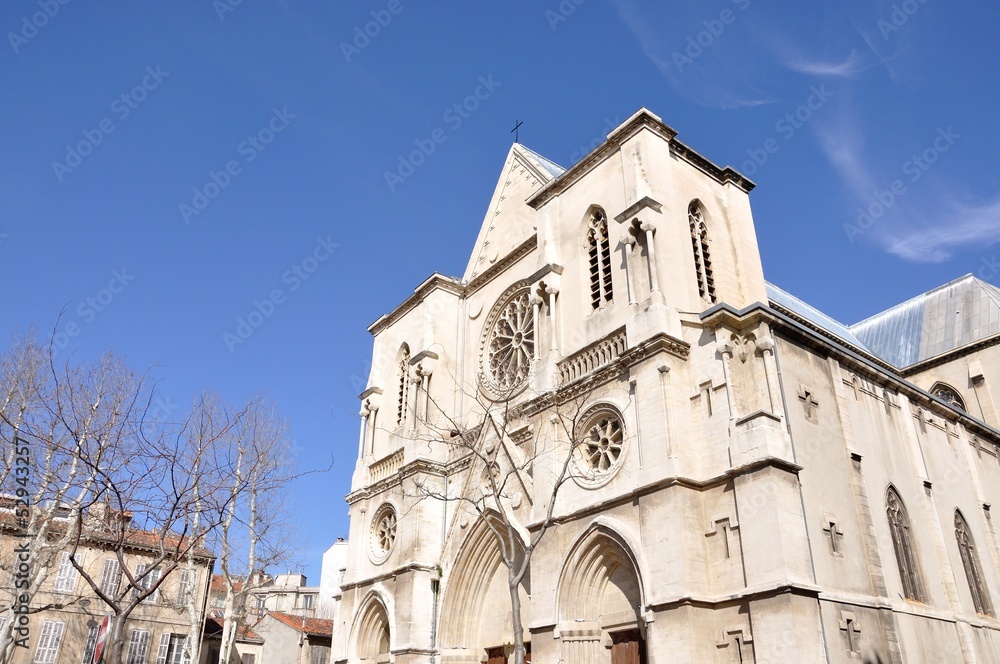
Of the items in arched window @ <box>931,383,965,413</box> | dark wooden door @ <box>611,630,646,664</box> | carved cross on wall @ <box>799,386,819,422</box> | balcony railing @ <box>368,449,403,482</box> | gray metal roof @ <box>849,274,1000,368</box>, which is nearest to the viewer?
dark wooden door @ <box>611,630,646,664</box>

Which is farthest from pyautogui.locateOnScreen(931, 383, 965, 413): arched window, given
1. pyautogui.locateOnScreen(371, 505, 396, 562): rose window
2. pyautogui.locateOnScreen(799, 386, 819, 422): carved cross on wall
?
pyautogui.locateOnScreen(371, 505, 396, 562): rose window

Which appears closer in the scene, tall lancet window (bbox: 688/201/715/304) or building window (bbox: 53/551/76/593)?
tall lancet window (bbox: 688/201/715/304)

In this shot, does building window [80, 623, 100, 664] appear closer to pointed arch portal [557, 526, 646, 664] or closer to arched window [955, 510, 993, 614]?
pointed arch portal [557, 526, 646, 664]

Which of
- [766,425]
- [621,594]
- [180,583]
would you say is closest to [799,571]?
[766,425]

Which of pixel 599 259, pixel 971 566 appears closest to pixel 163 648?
pixel 599 259

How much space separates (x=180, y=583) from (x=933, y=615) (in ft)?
103

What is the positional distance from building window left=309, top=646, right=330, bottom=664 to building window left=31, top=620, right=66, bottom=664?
33.6 feet

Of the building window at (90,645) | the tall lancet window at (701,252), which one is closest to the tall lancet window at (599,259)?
the tall lancet window at (701,252)

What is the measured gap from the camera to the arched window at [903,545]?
54.2 feet

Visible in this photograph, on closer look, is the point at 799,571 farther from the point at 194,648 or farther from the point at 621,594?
the point at 194,648

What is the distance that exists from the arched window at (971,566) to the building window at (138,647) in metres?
30.8

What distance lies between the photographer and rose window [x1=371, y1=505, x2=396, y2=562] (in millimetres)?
23859

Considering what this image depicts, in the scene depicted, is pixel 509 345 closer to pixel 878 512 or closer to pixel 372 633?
pixel 372 633

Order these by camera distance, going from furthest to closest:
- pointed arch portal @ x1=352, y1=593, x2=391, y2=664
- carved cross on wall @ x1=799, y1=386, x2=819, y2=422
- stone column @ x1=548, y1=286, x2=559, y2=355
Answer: pointed arch portal @ x1=352, y1=593, x2=391, y2=664
stone column @ x1=548, y1=286, x2=559, y2=355
carved cross on wall @ x1=799, y1=386, x2=819, y2=422
